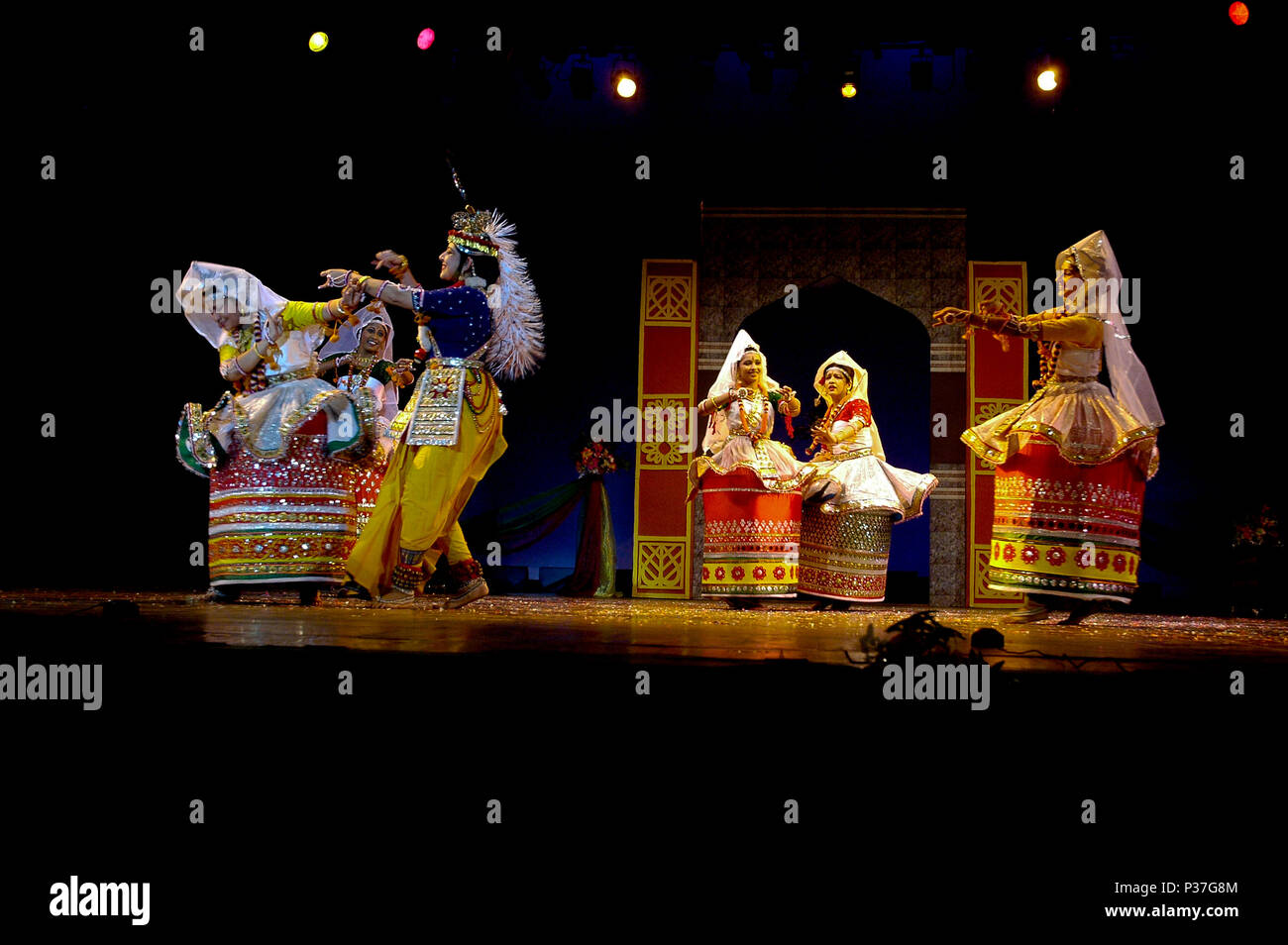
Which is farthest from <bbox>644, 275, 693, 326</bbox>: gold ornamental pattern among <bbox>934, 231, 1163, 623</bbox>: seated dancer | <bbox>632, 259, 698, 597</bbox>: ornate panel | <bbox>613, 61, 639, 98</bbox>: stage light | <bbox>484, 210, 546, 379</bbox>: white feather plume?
<bbox>934, 231, 1163, 623</bbox>: seated dancer

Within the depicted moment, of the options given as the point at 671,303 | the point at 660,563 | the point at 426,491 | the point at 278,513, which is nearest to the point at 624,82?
the point at 671,303

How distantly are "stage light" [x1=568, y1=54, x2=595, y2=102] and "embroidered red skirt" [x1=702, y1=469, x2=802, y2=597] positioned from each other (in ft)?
12.7

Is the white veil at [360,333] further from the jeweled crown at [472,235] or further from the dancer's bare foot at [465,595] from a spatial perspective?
the dancer's bare foot at [465,595]

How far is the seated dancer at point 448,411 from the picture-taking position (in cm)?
512

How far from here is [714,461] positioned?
700 centimetres

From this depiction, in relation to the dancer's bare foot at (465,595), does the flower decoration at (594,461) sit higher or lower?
higher

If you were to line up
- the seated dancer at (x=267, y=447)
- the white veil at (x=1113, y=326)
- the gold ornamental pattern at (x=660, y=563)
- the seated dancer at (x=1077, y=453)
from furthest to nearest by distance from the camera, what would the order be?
1. the gold ornamental pattern at (x=660, y=563)
2. the white veil at (x=1113, y=326)
3. the seated dancer at (x=1077, y=453)
4. the seated dancer at (x=267, y=447)

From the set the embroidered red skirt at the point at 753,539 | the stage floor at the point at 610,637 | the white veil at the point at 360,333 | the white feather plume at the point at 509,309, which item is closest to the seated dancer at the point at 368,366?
the white veil at the point at 360,333

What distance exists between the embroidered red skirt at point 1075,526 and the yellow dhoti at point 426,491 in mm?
2680

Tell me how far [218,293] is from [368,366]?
0.88 m

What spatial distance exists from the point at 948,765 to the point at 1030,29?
20.3ft

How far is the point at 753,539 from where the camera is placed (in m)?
6.93

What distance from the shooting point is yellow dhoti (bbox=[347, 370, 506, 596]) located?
5.11m

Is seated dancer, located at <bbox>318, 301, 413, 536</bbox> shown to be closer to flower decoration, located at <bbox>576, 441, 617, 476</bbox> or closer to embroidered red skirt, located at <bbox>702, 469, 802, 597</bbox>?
embroidered red skirt, located at <bbox>702, 469, 802, 597</bbox>
